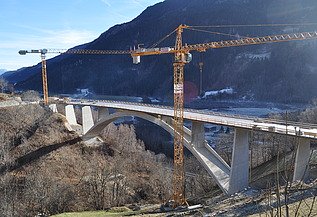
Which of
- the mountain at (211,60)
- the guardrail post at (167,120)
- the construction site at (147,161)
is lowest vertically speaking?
the construction site at (147,161)

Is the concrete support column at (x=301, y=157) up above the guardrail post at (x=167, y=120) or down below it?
below

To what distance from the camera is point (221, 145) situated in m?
43.8

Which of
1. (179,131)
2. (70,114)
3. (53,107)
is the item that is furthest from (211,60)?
(179,131)

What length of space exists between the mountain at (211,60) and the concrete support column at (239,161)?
73.3m

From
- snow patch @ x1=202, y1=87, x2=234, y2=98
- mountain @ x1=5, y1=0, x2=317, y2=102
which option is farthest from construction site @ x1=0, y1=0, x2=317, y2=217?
snow patch @ x1=202, y1=87, x2=234, y2=98

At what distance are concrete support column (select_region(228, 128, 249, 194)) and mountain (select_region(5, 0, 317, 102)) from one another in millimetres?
73289

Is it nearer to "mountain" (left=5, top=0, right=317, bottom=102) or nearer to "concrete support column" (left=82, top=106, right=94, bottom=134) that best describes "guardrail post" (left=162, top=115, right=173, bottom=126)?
"concrete support column" (left=82, top=106, right=94, bottom=134)

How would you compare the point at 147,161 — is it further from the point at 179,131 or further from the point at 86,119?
the point at 179,131

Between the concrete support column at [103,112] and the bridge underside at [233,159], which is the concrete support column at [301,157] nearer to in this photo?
the bridge underside at [233,159]

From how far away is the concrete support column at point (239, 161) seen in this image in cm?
2356

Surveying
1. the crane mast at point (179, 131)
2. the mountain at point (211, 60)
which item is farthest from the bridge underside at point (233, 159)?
the mountain at point (211, 60)

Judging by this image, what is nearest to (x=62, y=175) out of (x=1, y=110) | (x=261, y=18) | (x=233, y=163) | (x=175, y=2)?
(x=1, y=110)

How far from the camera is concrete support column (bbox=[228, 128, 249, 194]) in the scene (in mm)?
23562

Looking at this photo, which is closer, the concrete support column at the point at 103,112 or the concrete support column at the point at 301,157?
the concrete support column at the point at 301,157
